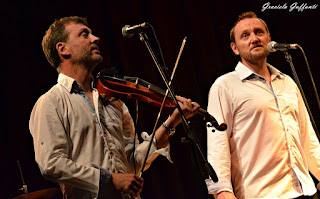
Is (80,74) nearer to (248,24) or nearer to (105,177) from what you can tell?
(105,177)

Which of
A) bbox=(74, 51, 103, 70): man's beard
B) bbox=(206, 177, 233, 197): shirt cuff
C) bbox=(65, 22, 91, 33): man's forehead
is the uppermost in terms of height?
bbox=(65, 22, 91, 33): man's forehead

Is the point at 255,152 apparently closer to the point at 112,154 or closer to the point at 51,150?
the point at 112,154

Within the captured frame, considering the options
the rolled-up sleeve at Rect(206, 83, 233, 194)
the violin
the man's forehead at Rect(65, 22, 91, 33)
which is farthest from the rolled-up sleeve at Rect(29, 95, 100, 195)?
the rolled-up sleeve at Rect(206, 83, 233, 194)

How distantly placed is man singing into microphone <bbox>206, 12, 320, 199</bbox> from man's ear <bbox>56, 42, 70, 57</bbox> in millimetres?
926

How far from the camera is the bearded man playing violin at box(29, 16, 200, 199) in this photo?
1.94 m

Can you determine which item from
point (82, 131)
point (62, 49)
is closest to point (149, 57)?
point (62, 49)

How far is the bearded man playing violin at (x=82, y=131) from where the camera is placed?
1.94m

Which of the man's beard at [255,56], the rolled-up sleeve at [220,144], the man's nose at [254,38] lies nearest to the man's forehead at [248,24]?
the man's nose at [254,38]

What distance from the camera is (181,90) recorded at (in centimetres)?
379

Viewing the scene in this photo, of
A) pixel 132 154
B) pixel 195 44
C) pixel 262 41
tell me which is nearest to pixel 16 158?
pixel 132 154

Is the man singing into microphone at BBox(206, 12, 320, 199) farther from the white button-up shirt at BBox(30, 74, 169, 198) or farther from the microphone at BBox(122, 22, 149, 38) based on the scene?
the microphone at BBox(122, 22, 149, 38)

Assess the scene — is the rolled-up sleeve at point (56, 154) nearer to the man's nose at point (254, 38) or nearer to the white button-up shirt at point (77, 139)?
the white button-up shirt at point (77, 139)

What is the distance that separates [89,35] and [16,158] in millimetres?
1500

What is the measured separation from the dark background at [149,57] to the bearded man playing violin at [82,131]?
1.14m
